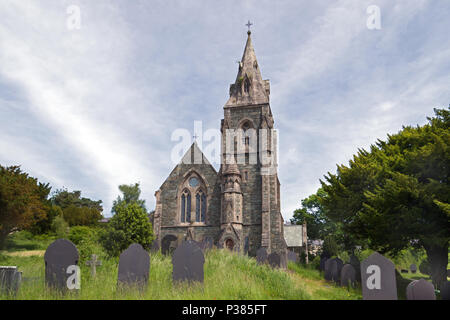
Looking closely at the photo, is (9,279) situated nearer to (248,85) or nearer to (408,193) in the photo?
(408,193)

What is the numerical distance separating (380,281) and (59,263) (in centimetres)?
801

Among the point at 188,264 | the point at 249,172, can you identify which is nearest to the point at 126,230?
the point at 188,264

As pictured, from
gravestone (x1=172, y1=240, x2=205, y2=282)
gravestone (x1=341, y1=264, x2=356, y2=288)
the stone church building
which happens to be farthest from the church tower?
gravestone (x1=172, y1=240, x2=205, y2=282)

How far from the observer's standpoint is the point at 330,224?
4709 centimetres

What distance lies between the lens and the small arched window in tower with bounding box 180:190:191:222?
28.4m

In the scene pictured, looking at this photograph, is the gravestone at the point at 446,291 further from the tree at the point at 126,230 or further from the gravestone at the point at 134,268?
the tree at the point at 126,230

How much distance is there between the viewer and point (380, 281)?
8016mm

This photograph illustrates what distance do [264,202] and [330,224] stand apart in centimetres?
2432

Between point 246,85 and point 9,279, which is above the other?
point 246,85

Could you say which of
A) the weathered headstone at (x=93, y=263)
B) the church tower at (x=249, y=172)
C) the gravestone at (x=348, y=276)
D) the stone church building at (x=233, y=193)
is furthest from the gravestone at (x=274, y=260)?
the weathered headstone at (x=93, y=263)

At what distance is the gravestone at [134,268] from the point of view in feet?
26.1

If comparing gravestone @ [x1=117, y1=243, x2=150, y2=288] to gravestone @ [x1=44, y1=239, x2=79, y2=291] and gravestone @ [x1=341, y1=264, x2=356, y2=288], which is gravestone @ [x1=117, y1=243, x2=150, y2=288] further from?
gravestone @ [x1=341, y1=264, x2=356, y2=288]
